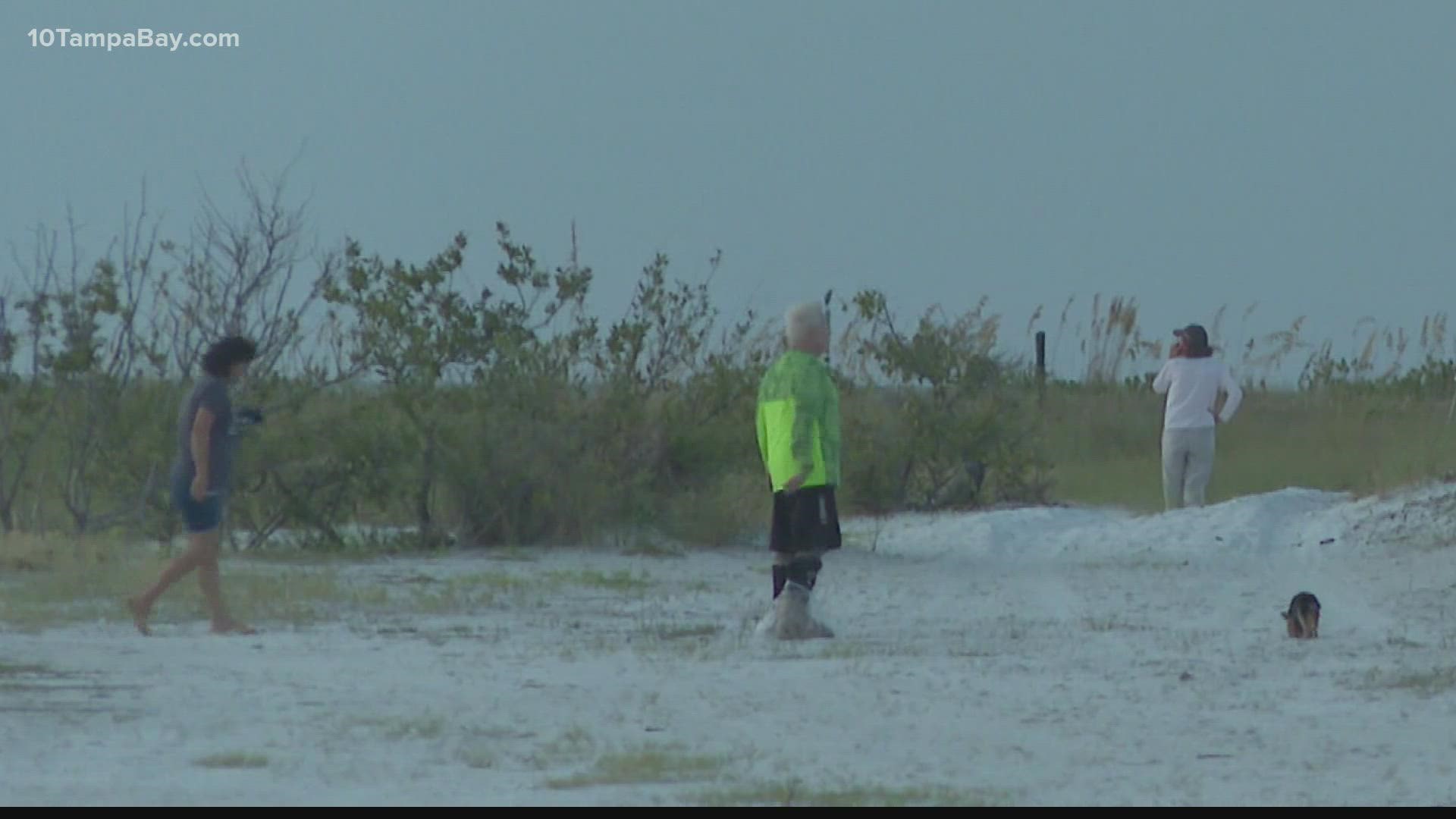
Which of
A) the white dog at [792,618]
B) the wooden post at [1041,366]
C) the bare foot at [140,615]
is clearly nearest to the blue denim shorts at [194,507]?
the bare foot at [140,615]

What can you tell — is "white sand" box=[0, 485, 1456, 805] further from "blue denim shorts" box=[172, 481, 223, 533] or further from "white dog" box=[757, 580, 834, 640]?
"blue denim shorts" box=[172, 481, 223, 533]

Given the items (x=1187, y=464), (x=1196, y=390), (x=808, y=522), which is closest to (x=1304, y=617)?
(x=808, y=522)

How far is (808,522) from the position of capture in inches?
468

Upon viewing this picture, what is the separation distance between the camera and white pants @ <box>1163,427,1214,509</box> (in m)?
19.3

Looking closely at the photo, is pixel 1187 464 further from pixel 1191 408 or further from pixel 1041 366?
pixel 1041 366

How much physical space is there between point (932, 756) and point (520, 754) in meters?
1.43

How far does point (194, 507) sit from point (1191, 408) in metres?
9.44

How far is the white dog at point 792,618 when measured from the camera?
1182 centimetres

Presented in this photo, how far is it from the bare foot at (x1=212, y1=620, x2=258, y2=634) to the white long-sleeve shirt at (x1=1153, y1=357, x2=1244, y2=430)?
29.8ft

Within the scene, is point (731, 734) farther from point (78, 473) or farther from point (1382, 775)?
point (78, 473)

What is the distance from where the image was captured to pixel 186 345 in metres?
18.0

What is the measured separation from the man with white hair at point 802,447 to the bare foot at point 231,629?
105 inches

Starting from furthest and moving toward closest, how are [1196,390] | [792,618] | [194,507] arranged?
[1196,390] < [194,507] < [792,618]

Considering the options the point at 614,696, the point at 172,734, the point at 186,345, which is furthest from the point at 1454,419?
the point at 172,734
